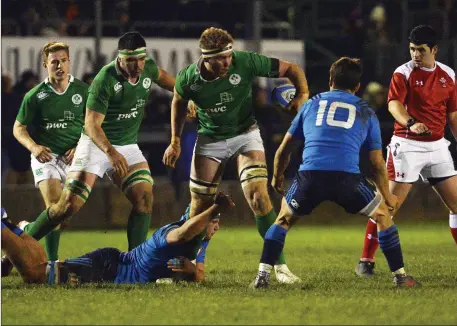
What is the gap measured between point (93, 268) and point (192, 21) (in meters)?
12.3

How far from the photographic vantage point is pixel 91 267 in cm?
1080

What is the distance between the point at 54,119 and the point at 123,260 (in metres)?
2.36

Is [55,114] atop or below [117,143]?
atop

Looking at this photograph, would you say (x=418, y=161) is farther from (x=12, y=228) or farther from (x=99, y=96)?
(x=12, y=228)

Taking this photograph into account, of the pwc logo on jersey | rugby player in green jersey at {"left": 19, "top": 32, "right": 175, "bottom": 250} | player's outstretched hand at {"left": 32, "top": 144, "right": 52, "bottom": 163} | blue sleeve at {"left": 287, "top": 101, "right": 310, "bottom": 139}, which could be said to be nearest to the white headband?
blue sleeve at {"left": 287, "top": 101, "right": 310, "bottom": 139}

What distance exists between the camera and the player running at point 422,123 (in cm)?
1188

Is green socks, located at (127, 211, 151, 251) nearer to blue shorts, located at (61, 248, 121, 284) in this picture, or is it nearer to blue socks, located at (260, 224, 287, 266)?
blue shorts, located at (61, 248, 121, 284)

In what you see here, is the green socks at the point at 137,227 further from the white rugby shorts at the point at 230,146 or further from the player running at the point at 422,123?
the player running at the point at 422,123

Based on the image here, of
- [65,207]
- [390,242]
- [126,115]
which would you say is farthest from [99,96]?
[390,242]

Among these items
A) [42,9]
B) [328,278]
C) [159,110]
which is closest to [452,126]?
[328,278]

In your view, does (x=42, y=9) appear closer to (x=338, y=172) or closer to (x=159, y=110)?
(x=159, y=110)

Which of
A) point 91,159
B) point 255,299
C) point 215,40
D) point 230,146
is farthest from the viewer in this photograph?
point 91,159

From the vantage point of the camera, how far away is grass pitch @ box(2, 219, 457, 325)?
8641 millimetres

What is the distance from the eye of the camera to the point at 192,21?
22.6 m
